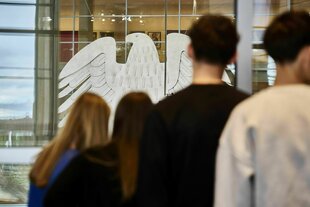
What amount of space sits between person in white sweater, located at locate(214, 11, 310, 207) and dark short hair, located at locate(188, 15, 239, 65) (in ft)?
1.00

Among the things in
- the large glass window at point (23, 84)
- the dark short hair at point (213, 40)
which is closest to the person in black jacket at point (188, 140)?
the dark short hair at point (213, 40)

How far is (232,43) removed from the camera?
2.00m

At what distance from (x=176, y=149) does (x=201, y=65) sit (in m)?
0.34

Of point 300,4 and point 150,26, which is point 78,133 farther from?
point 300,4

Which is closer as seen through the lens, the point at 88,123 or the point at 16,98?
the point at 88,123

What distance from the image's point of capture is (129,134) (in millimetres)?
2113

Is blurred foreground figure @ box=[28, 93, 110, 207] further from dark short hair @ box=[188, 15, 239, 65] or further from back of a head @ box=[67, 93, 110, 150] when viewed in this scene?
dark short hair @ box=[188, 15, 239, 65]

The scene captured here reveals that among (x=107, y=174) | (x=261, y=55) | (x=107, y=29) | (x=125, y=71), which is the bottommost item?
(x=107, y=174)

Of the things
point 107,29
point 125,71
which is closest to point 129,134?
point 125,71

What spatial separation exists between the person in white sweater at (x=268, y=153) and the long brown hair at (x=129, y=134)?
0.43 meters

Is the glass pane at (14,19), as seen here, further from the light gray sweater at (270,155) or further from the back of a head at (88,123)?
the light gray sweater at (270,155)

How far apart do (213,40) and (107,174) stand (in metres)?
0.65

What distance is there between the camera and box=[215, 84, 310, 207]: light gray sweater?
5.44 ft

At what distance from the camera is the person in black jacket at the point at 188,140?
6.20 ft
